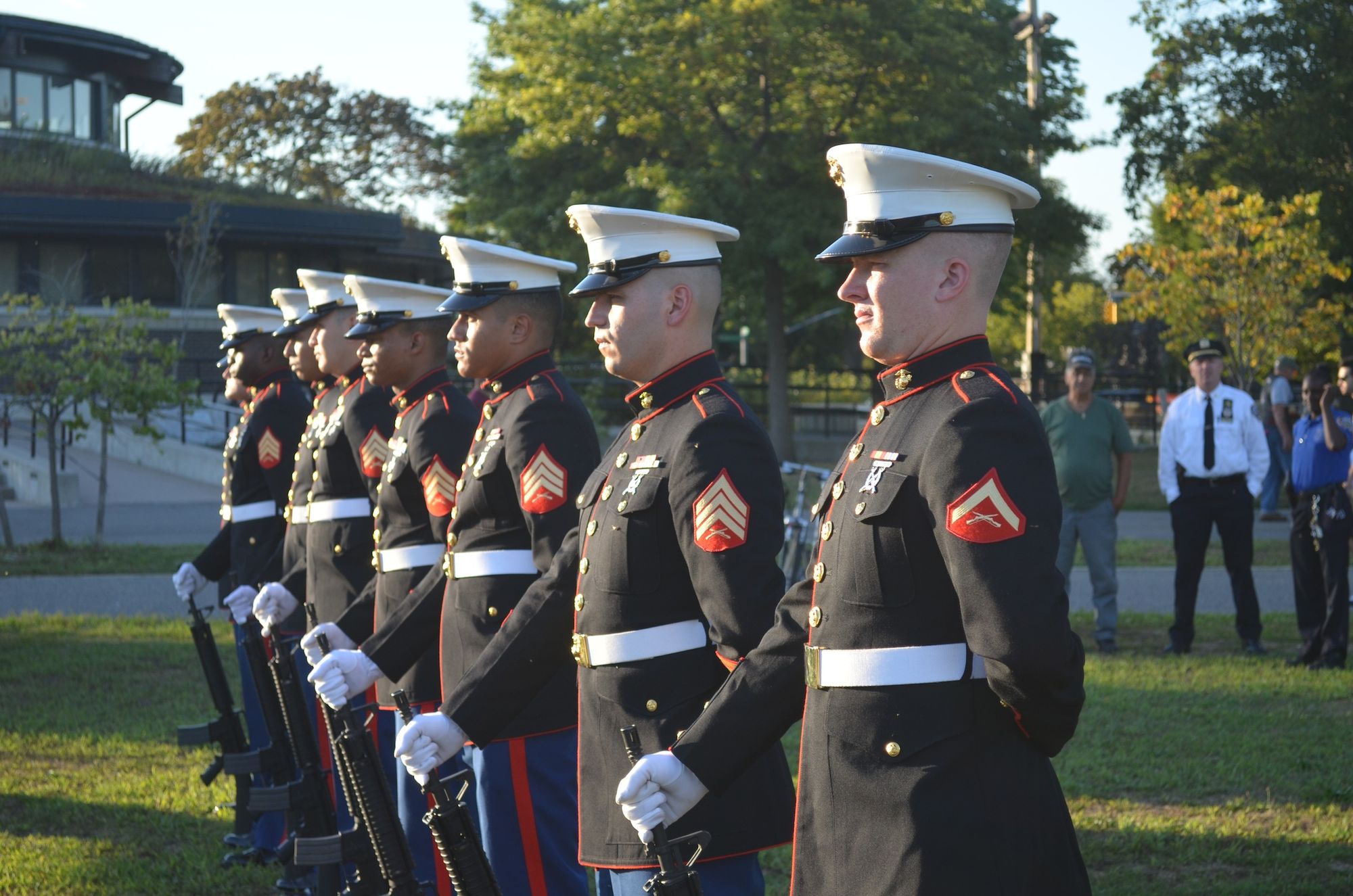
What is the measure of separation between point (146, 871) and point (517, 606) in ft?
9.50

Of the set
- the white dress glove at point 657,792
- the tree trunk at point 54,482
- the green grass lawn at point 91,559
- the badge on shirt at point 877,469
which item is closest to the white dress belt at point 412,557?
the white dress glove at point 657,792

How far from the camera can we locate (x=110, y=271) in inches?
1501

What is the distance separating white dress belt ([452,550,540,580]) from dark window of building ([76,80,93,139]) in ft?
146

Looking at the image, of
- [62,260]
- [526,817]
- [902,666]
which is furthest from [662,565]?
[62,260]

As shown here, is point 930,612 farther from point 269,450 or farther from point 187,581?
point 187,581

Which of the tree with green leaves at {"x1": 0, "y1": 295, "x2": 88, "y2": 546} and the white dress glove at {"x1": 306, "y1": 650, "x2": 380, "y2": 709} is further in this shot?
the tree with green leaves at {"x1": 0, "y1": 295, "x2": 88, "y2": 546}

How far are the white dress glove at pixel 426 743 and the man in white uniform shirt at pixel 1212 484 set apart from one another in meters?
7.38

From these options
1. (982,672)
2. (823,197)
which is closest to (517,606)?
(982,672)

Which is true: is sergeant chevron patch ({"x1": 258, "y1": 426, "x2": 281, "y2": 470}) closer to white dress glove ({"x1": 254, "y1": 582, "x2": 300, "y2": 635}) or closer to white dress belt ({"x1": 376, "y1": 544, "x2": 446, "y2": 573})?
white dress glove ({"x1": 254, "y1": 582, "x2": 300, "y2": 635})

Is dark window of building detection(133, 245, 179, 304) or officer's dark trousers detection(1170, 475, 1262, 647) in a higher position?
dark window of building detection(133, 245, 179, 304)

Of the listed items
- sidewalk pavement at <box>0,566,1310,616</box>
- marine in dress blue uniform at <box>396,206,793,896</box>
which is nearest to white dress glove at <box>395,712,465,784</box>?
marine in dress blue uniform at <box>396,206,793,896</box>

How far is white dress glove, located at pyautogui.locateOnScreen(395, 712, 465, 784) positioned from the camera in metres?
3.39

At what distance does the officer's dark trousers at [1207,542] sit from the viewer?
9.85 metres

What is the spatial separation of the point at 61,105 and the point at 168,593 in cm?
3514
